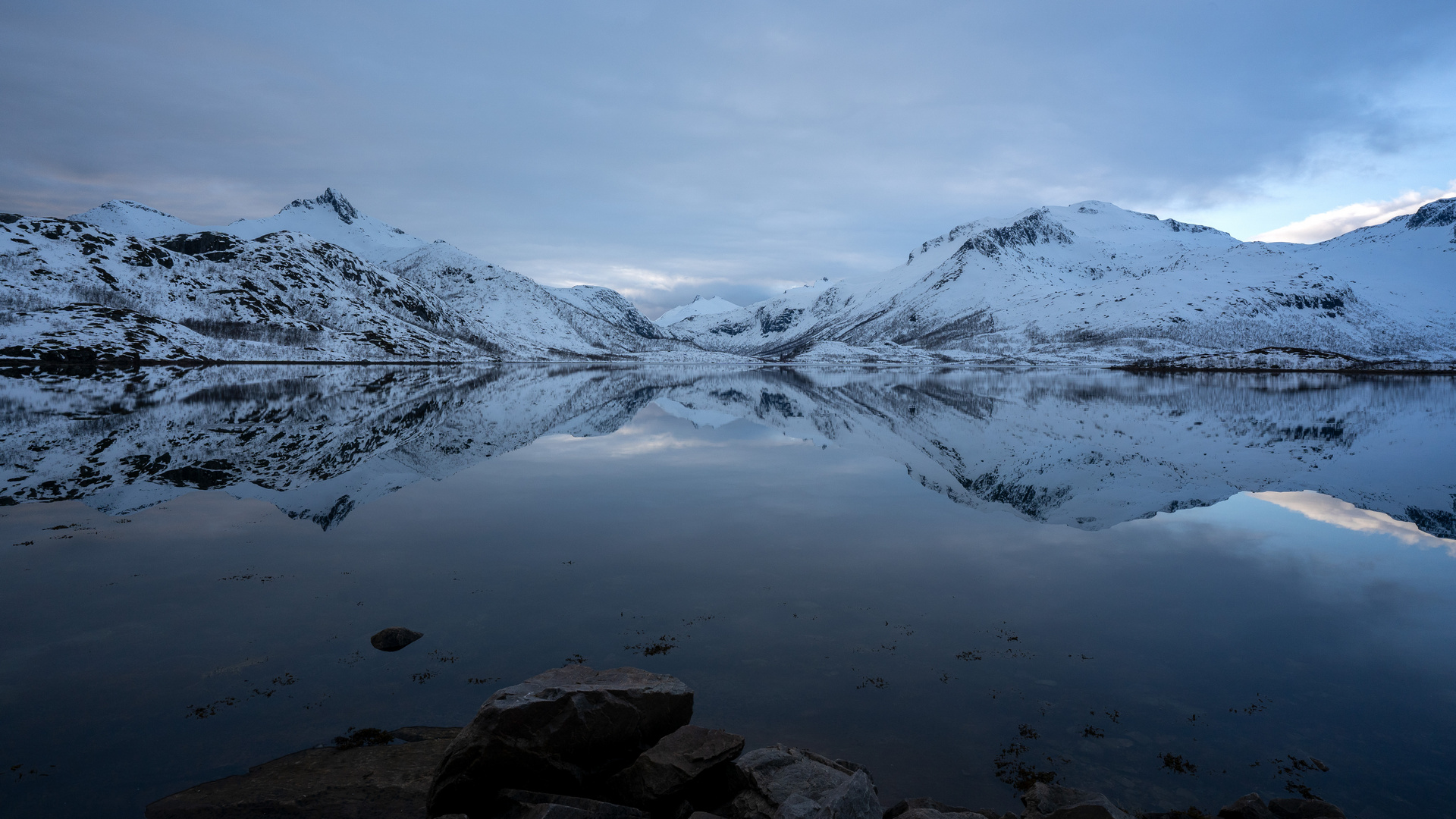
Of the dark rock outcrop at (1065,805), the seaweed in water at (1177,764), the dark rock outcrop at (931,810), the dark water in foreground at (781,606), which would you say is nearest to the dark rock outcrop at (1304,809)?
the dark water in foreground at (781,606)

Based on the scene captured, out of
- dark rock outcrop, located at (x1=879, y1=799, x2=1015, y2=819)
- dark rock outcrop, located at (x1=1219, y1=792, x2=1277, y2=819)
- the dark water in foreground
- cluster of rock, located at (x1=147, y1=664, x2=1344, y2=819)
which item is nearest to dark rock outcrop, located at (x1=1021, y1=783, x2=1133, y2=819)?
cluster of rock, located at (x1=147, y1=664, x2=1344, y2=819)

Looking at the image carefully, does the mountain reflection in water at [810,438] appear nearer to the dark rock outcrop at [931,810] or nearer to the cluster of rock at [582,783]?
the cluster of rock at [582,783]

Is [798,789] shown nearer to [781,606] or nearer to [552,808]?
[552,808]

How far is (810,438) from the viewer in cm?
4347

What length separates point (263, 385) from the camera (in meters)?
82.6

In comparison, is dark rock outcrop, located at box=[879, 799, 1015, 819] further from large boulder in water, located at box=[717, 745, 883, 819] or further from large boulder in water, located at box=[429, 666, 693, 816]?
large boulder in water, located at box=[429, 666, 693, 816]

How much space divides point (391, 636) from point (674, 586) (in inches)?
241

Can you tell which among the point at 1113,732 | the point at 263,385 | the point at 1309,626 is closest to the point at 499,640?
the point at 1113,732

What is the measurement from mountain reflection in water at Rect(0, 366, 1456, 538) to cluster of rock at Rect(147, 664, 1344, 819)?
15.0 m

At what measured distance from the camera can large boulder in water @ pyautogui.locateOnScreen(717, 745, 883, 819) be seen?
7.21 m

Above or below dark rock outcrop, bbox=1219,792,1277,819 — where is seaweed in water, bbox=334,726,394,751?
above

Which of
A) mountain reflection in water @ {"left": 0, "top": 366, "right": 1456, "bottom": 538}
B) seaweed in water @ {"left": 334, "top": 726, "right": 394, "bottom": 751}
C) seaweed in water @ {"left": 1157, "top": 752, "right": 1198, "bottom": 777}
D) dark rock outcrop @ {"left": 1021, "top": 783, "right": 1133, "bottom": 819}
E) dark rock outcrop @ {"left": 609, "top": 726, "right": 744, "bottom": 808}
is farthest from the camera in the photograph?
mountain reflection in water @ {"left": 0, "top": 366, "right": 1456, "bottom": 538}

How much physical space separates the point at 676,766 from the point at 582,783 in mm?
1275

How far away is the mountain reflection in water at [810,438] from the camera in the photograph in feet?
85.6
